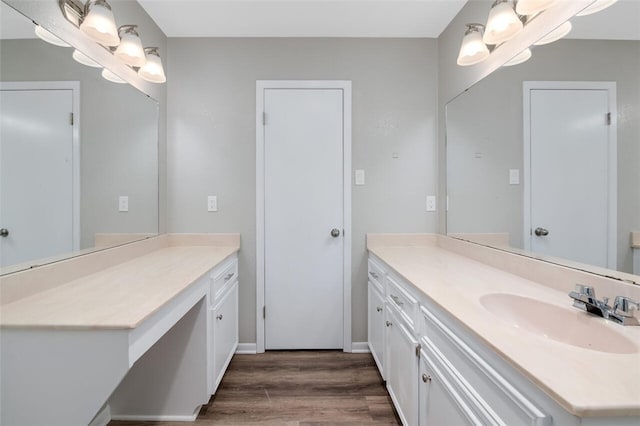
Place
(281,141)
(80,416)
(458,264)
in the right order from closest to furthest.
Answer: (80,416)
(458,264)
(281,141)

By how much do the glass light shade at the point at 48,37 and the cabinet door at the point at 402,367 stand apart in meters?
2.07

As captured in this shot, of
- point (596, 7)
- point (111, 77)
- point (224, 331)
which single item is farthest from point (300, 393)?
point (596, 7)

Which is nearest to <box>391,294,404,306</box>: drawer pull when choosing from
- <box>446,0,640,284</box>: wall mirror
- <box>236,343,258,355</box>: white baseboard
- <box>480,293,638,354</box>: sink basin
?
<box>480,293,638,354</box>: sink basin

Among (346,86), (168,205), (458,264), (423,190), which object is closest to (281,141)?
(346,86)

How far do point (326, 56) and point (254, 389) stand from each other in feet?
8.23

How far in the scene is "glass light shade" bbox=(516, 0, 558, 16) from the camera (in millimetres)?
1161

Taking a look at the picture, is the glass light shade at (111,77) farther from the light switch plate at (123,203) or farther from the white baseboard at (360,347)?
the white baseboard at (360,347)

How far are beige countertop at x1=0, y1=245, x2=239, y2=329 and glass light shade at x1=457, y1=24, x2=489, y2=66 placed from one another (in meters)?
1.98

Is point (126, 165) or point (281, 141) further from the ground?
point (281, 141)

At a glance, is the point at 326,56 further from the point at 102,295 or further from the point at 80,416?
the point at 80,416

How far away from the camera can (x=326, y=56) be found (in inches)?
87.8

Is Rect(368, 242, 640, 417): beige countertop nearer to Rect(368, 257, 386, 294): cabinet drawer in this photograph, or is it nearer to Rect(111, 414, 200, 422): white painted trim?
Rect(368, 257, 386, 294): cabinet drawer

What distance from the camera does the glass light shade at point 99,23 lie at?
4.47ft

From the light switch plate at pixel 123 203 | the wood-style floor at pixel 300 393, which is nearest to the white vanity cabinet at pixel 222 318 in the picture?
the wood-style floor at pixel 300 393
